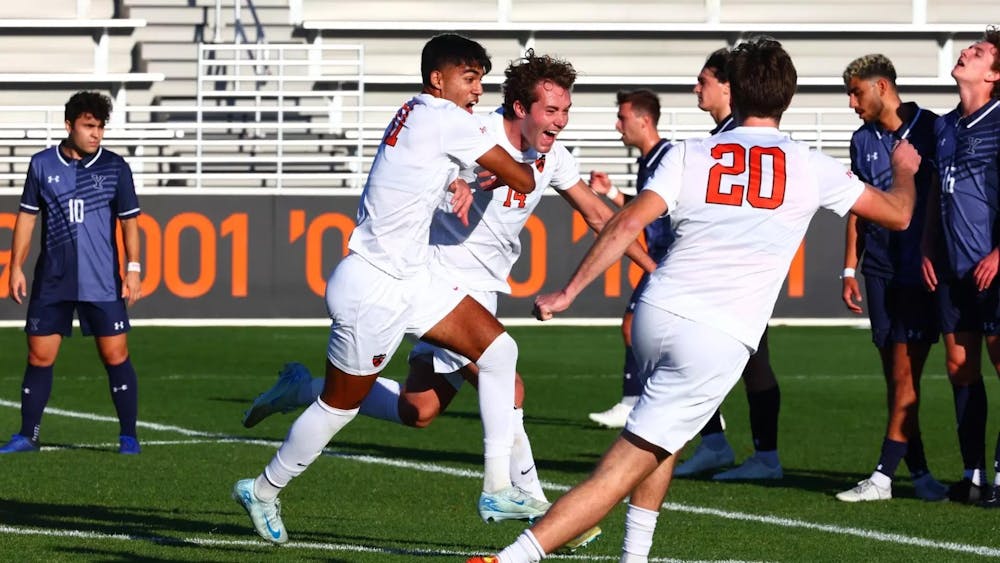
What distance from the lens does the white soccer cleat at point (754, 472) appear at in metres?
9.51

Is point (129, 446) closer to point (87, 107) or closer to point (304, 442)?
point (87, 107)

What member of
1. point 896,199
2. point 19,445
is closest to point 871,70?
point 896,199

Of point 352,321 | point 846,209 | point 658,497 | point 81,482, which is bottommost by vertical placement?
point 81,482

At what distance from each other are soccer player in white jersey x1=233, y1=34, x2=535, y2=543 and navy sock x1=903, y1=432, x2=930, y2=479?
2.72m

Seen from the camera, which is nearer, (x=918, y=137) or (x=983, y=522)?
(x=983, y=522)

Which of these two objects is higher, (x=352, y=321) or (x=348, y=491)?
(x=352, y=321)

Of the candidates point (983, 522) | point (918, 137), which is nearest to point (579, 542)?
point (983, 522)

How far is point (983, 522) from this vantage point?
7.97 m

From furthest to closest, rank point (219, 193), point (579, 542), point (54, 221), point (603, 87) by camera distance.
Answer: point (603, 87)
point (219, 193)
point (54, 221)
point (579, 542)

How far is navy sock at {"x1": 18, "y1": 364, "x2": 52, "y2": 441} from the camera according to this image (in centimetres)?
1038

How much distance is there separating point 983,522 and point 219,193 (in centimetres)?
1536

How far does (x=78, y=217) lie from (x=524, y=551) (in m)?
5.78

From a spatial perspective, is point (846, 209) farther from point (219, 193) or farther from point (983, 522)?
point (219, 193)

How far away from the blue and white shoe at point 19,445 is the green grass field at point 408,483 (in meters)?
0.11
